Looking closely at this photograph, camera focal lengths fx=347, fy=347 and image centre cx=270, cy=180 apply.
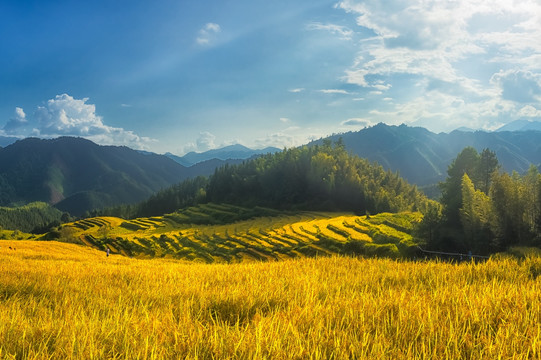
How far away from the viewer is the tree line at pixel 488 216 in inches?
1582

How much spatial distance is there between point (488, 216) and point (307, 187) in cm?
11325

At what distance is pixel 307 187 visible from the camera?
15600cm

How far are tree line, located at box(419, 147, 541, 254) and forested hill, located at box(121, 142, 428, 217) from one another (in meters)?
80.7

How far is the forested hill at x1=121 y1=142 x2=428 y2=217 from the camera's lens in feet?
468

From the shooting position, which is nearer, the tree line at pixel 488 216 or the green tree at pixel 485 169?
the tree line at pixel 488 216

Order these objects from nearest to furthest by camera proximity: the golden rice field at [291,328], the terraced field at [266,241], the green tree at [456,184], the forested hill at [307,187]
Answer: the golden rice field at [291,328]
the green tree at [456,184]
the terraced field at [266,241]
the forested hill at [307,187]

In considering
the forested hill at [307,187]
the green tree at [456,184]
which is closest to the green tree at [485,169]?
the green tree at [456,184]

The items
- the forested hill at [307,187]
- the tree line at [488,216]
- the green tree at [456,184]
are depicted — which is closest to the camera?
the tree line at [488,216]

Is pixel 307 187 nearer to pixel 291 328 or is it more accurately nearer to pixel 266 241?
pixel 266 241

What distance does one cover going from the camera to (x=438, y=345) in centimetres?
279

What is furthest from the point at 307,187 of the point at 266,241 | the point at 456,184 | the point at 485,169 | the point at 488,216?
the point at 488,216

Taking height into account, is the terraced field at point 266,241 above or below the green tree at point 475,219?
below

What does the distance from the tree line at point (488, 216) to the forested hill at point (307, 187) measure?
3176 inches

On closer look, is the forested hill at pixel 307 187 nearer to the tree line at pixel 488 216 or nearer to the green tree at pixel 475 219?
the tree line at pixel 488 216
